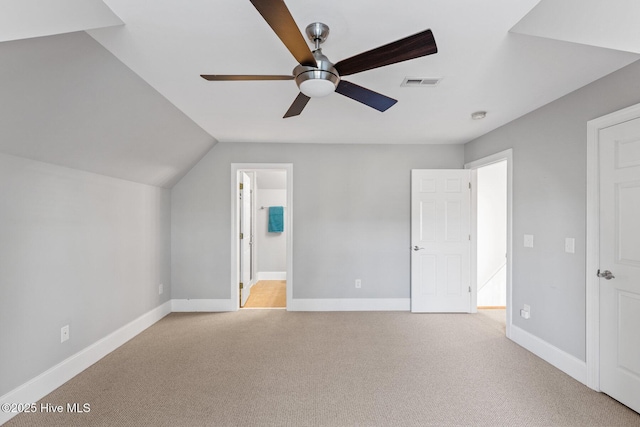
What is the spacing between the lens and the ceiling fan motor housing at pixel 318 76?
4.82 feet

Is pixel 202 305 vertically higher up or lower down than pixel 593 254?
lower down

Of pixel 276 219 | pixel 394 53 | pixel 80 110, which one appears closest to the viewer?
pixel 394 53

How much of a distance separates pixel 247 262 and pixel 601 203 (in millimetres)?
4292

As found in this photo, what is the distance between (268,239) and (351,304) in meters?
2.78

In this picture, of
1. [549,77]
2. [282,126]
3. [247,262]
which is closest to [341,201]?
[282,126]

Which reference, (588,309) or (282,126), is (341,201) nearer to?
(282,126)

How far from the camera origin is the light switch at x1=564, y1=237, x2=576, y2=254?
→ 245 centimetres

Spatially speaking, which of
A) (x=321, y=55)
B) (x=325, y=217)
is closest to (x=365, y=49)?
(x=321, y=55)

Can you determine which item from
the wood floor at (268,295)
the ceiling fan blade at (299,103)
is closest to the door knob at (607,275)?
the ceiling fan blade at (299,103)

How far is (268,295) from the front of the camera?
501cm

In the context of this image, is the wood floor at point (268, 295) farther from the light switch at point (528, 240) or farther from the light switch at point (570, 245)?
the light switch at point (570, 245)

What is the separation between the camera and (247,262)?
15.7 ft

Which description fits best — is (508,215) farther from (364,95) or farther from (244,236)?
(244,236)

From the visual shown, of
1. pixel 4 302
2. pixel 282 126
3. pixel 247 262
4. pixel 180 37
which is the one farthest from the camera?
pixel 247 262
